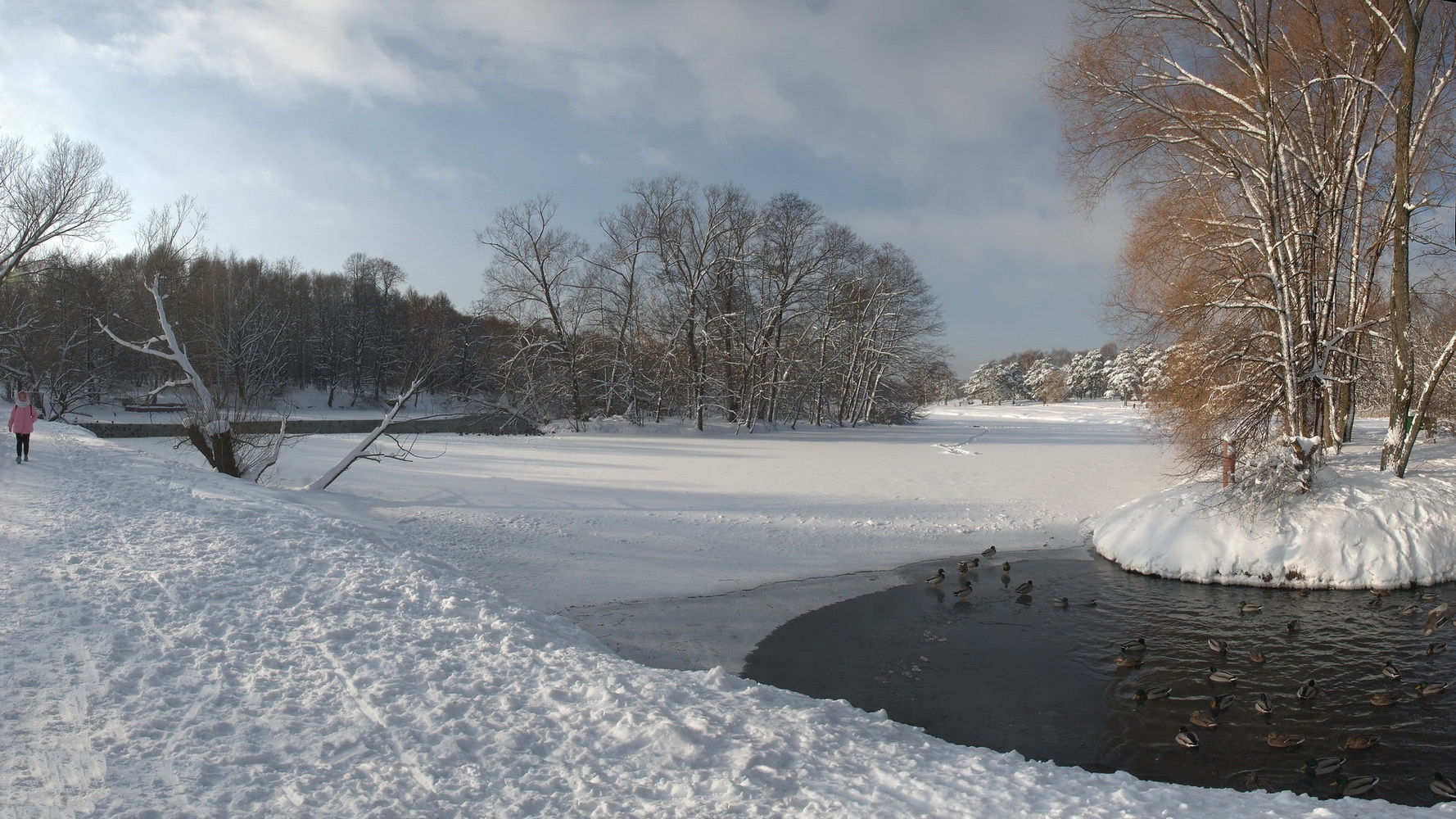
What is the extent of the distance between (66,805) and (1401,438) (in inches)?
648

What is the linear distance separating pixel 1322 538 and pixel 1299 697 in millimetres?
5351

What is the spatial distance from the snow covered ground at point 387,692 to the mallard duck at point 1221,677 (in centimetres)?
271

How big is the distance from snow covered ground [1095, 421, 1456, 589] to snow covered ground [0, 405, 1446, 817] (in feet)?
13.4

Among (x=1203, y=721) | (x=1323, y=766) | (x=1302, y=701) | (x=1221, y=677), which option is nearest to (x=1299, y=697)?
(x=1302, y=701)

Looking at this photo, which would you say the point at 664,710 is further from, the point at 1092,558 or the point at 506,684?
the point at 1092,558

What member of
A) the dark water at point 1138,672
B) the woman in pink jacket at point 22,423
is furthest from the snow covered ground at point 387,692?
the woman in pink jacket at point 22,423

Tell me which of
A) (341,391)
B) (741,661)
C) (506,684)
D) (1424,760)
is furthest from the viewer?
(341,391)

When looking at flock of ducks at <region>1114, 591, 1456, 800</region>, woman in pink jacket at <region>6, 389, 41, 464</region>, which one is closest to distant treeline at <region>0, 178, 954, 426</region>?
woman in pink jacket at <region>6, 389, 41, 464</region>

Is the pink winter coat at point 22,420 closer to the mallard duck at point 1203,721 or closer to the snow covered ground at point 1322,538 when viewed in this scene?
the mallard duck at point 1203,721

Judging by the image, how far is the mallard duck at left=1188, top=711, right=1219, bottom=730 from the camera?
591cm

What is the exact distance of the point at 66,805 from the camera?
3.35 m

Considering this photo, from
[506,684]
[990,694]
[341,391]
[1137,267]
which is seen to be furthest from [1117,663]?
[341,391]

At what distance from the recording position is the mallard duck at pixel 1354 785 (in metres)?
4.98

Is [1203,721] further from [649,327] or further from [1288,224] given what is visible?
[649,327]
